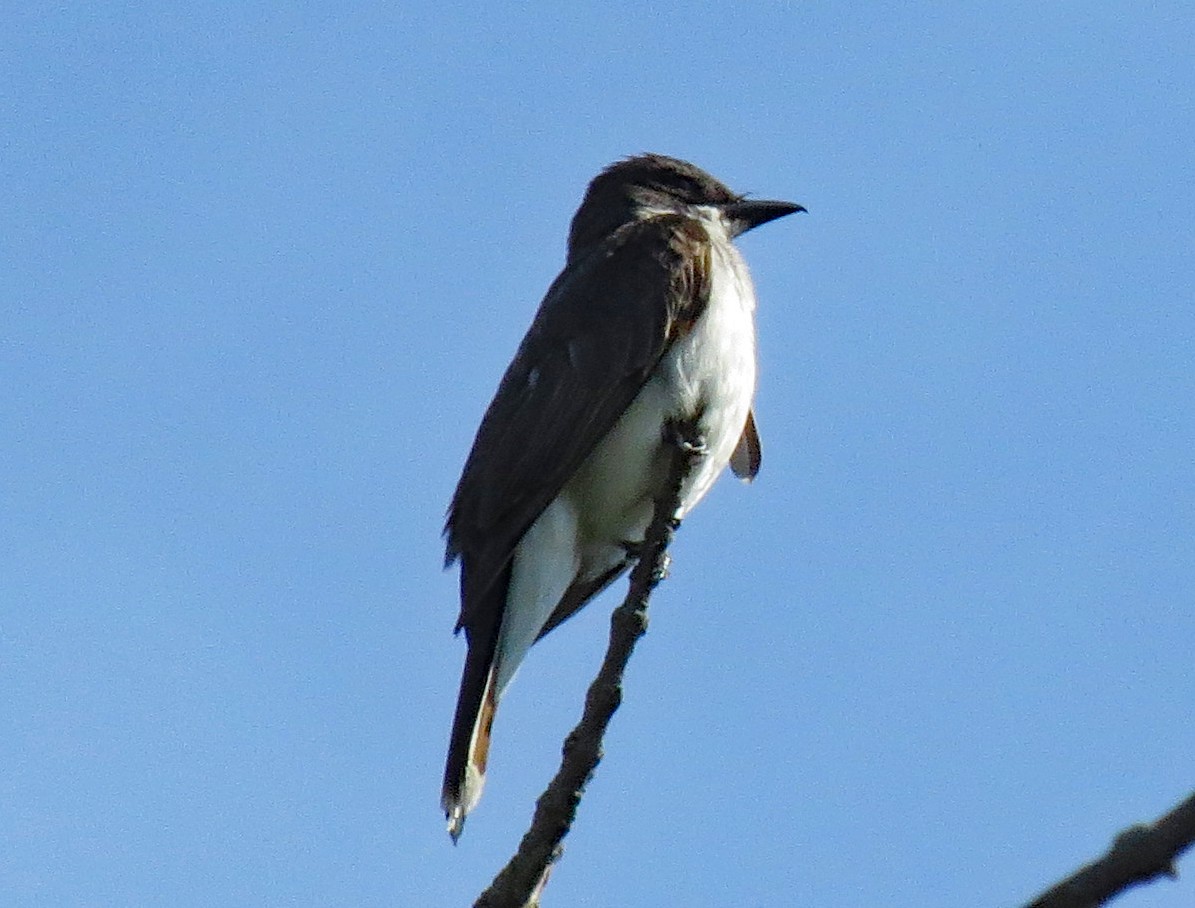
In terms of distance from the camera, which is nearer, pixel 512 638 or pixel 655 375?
pixel 512 638

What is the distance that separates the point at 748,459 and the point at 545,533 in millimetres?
1813

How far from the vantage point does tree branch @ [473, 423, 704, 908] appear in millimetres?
4574

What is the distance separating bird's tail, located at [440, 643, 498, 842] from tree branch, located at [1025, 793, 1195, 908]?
4120 mm

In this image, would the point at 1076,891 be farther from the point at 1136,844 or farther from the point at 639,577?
the point at 639,577

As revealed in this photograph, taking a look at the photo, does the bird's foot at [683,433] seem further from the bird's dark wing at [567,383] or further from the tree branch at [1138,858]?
the tree branch at [1138,858]

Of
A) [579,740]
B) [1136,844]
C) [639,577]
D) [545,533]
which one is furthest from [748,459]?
[1136,844]

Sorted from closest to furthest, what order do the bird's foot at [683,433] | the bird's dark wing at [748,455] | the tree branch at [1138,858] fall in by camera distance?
the tree branch at [1138,858] < the bird's foot at [683,433] < the bird's dark wing at [748,455]

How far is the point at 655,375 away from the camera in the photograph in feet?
24.0

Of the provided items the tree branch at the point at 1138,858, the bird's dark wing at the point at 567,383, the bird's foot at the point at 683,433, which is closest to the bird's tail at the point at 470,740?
the bird's dark wing at the point at 567,383

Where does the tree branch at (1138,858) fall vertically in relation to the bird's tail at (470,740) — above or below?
below

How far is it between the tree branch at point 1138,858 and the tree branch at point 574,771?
2711 millimetres

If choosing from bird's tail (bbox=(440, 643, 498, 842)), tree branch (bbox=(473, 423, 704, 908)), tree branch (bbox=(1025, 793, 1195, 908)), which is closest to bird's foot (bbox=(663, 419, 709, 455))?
bird's tail (bbox=(440, 643, 498, 842))

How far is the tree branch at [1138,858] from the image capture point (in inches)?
78.3

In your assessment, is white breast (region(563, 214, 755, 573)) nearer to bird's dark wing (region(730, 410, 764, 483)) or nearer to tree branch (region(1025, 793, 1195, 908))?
bird's dark wing (region(730, 410, 764, 483))
